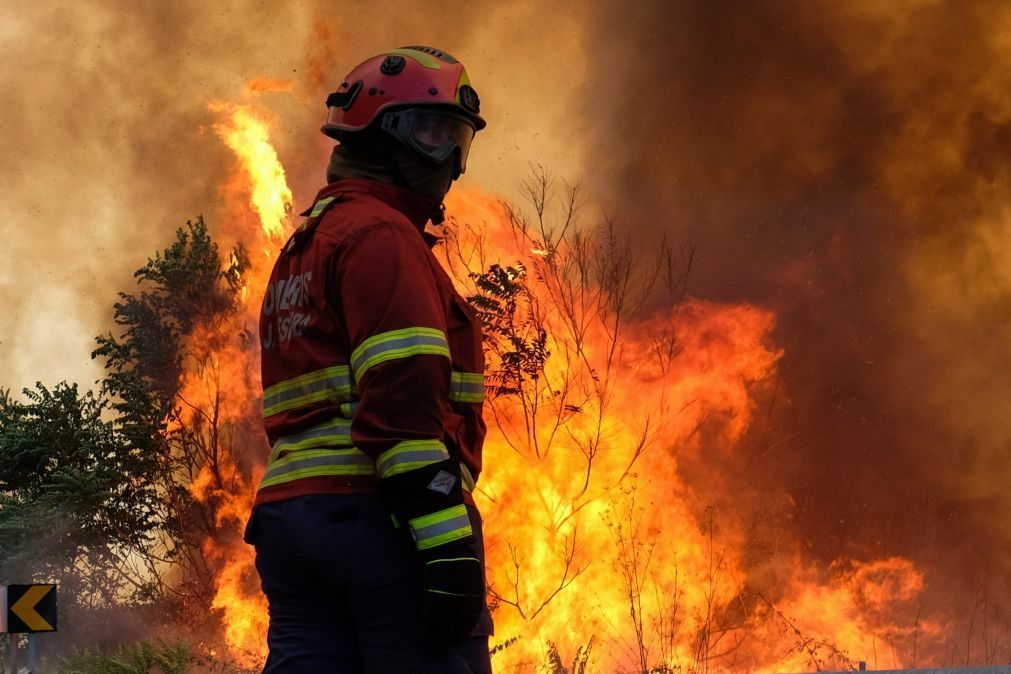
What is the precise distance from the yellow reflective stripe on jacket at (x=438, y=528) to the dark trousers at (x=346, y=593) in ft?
0.26

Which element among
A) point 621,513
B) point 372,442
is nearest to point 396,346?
point 372,442

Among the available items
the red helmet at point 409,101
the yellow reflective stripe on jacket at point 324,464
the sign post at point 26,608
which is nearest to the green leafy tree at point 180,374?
the sign post at point 26,608

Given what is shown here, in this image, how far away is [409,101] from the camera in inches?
119

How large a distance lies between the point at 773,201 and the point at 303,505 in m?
7.53

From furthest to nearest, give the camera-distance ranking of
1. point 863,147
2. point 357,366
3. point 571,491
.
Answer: point 863,147 → point 571,491 → point 357,366

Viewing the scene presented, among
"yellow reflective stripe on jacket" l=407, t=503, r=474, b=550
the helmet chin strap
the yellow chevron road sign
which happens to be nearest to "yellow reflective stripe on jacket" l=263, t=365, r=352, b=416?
"yellow reflective stripe on jacket" l=407, t=503, r=474, b=550

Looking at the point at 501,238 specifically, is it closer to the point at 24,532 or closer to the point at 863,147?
the point at 863,147

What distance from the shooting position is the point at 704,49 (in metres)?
9.77

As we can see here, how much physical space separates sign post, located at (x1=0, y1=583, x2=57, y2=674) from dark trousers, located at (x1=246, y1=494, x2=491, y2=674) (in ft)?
11.0

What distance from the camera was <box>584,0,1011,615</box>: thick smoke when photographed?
9547mm

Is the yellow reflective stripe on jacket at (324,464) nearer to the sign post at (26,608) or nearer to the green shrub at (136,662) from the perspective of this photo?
the sign post at (26,608)

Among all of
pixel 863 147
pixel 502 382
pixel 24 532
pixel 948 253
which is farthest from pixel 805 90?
pixel 24 532

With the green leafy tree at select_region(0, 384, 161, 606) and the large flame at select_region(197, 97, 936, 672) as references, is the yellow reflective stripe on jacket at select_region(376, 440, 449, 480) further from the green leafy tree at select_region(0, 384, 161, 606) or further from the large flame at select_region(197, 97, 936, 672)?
the green leafy tree at select_region(0, 384, 161, 606)

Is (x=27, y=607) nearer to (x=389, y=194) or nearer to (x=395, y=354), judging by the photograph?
(x=389, y=194)
